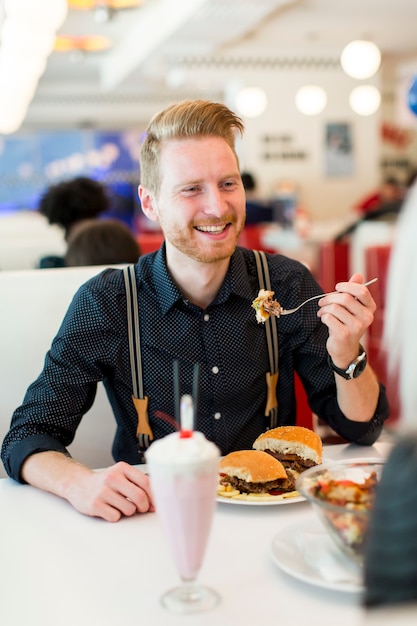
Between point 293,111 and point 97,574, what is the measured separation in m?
11.2

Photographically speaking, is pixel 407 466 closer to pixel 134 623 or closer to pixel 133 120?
pixel 134 623

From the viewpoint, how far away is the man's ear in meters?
1.93

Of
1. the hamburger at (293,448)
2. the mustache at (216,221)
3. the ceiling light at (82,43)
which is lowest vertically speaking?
the hamburger at (293,448)

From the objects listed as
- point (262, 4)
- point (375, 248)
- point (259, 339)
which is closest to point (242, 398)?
point (259, 339)

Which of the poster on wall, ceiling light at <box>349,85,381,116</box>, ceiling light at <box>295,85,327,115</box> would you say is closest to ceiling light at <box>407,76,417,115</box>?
ceiling light at <box>349,85,381,116</box>

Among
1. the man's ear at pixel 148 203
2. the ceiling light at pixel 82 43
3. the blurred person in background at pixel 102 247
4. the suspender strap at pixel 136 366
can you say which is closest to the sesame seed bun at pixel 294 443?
the suspender strap at pixel 136 366

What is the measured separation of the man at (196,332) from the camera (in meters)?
1.74

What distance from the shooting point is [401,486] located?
0.71 meters

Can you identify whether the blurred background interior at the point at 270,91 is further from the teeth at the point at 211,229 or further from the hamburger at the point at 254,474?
the hamburger at the point at 254,474

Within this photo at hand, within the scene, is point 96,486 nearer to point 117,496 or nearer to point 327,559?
point 117,496

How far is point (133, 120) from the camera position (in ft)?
59.4

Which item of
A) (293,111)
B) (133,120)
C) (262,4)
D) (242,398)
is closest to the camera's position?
(242,398)

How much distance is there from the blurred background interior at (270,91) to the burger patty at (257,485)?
2.47m

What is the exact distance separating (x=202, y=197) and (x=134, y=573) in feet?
3.06
